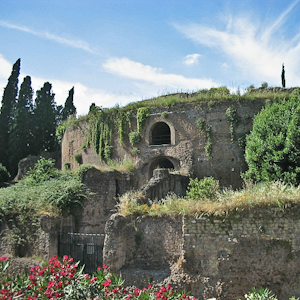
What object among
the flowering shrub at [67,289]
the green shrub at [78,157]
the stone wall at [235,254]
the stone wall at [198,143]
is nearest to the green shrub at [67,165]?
the green shrub at [78,157]

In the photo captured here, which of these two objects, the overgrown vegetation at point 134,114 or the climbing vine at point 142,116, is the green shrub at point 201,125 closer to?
the overgrown vegetation at point 134,114

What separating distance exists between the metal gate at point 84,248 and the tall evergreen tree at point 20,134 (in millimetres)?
20743

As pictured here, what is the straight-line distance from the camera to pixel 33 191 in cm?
1514

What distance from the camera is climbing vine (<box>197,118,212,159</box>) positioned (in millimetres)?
18156

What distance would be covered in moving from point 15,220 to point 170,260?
7.10 m

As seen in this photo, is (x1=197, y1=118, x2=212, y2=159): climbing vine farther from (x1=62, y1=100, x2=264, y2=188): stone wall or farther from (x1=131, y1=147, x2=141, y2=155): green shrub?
(x1=131, y1=147, x2=141, y2=155): green shrub

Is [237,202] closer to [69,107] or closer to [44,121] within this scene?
[44,121]

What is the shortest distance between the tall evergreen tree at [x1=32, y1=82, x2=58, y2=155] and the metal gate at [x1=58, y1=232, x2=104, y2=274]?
860 inches

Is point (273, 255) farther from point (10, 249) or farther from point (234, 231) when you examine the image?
point (10, 249)

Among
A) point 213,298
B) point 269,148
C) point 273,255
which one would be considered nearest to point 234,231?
point 273,255

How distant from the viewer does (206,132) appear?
18.3 metres

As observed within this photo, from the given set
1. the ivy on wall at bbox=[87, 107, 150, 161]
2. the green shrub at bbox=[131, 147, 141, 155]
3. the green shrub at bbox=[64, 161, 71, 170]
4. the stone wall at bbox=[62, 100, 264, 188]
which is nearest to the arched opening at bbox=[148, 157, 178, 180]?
the stone wall at bbox=[62, 100, 264, 188]

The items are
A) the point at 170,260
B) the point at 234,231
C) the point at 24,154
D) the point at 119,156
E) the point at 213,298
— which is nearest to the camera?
the point at 213,298

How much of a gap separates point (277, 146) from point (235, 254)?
249 inches
